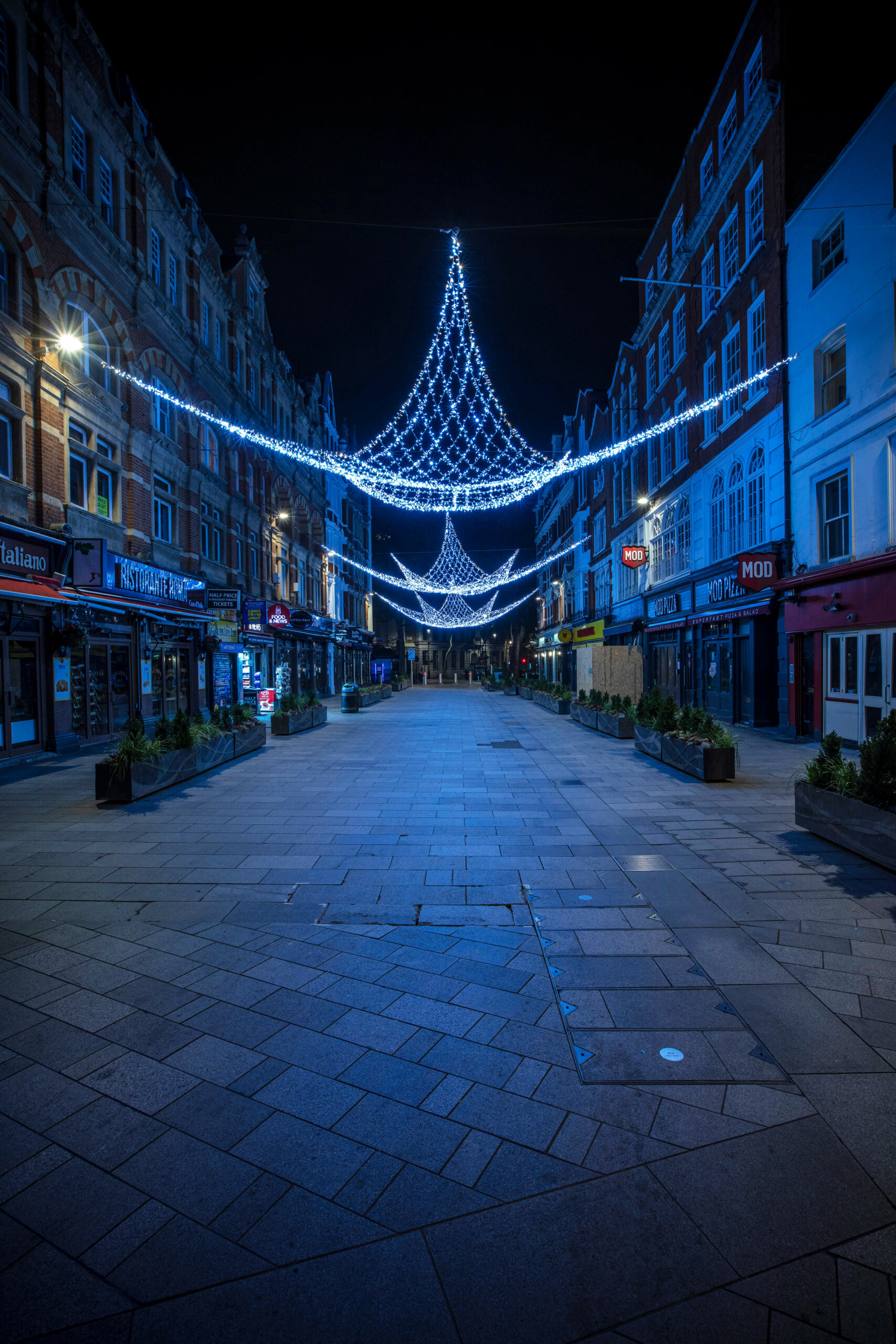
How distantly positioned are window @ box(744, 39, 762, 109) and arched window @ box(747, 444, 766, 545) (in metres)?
8.81

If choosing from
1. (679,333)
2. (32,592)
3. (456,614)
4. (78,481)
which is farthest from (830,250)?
(456,614)

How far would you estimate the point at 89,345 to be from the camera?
51.6ft

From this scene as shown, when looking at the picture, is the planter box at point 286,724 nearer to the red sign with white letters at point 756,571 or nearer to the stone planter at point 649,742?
the stone planter at point 649,742

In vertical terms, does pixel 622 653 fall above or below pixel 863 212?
below

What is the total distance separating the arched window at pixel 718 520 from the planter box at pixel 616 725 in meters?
6.56

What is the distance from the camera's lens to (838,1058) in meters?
3.30

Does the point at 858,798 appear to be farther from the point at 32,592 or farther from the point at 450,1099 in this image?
the point at 32,592

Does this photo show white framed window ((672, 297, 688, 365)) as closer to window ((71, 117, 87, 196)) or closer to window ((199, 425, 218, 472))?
window ((199, 425, 218, 472))

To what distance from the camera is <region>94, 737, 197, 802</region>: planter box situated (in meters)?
9.42

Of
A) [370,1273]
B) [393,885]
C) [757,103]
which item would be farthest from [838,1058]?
[757,103]

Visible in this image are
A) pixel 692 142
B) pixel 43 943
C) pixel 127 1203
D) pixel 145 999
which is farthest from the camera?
pixel 692 142

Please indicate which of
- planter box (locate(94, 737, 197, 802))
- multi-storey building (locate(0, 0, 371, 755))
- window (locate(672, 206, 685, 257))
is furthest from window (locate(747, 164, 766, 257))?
planter box (locate(94, 737, 197, 802))

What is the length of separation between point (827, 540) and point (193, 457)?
60.8ft

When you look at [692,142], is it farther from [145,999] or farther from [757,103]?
[145,999]
